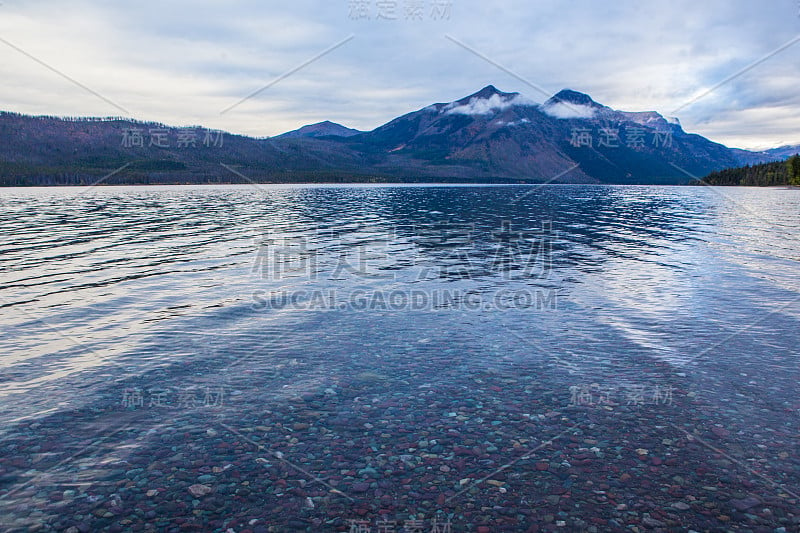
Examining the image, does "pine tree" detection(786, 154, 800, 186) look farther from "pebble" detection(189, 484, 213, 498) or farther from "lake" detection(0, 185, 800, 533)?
"pebble" detection(189, 484, 213, 498)

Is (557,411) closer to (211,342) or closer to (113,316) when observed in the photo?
(211,342)

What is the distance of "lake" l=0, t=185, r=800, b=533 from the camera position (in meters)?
7.82

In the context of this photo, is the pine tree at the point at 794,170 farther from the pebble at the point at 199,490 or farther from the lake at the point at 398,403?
the pebble at the point at 199,490

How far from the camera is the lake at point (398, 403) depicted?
25.7 ft

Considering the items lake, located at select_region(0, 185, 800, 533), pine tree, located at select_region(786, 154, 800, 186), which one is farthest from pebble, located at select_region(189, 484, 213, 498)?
pine tree, located at select_region(786, 154, 800, 186)

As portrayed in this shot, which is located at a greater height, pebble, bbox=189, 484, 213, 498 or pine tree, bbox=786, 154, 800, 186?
pine tree, bbox=786, 154, 800, 186

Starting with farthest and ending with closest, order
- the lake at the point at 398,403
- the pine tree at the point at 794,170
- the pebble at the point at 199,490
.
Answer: the pine tree at the point at 794,170 < the pebble at the point at 199,490 < the lake at the point at 398,403

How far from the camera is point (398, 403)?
Answer: 37.6 ft

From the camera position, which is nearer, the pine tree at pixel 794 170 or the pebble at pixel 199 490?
the pebble at pixel 199 490

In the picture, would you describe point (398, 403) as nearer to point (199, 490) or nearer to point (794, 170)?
point (199, 490)

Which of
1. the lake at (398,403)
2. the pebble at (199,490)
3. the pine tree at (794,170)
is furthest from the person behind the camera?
the pine tree at (794,170)

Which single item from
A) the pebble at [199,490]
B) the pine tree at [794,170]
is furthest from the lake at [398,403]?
the pine tree at [794,170]

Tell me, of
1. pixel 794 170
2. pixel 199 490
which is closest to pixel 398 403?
pixel 199 490

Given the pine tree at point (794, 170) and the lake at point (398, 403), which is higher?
the pine tree at point (794, 170)
